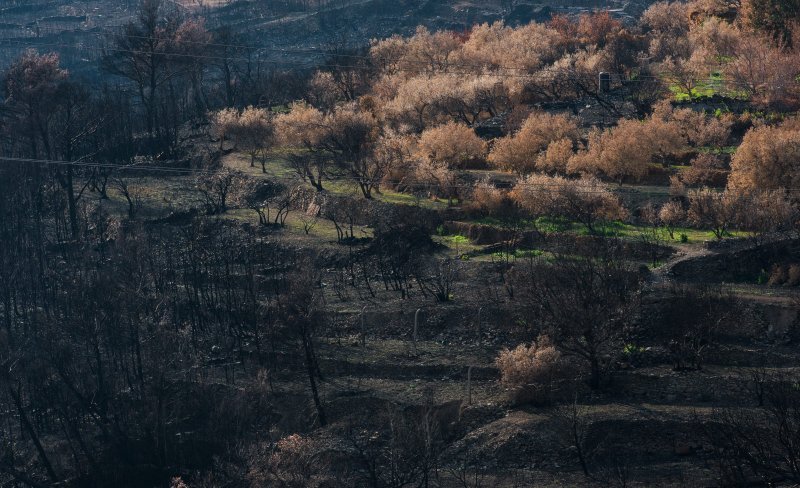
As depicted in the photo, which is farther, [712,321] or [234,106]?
[234,106]

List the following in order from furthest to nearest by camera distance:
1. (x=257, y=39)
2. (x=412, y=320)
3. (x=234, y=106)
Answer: (x=257, y=39), (x=234, y=106), (x=412, y=320)

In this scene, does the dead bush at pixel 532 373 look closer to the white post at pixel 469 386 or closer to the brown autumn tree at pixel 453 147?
the white post at pixel 469 386

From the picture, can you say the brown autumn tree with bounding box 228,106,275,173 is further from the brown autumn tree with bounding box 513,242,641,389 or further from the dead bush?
the dead bush

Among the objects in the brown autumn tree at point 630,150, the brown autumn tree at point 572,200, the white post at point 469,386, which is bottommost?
the white post at point 469,386

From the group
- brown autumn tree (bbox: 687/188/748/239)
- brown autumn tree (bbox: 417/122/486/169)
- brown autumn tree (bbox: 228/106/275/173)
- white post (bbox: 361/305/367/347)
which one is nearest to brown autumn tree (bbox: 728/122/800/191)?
brown autumn tree (bbox: 687/188/748/239)

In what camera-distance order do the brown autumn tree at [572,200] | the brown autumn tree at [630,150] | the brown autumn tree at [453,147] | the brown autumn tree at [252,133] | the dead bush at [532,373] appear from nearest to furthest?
the dead bush at [532,373]
the brown autumn tree at [572,200]
the brown autumn tree at [630,150]
the brown autumn tree at [453,147]
the brown autumn tree at [252,133]

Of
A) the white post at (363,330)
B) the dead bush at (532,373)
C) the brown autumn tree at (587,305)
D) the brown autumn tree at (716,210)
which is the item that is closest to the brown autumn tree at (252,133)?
the white post at (363,330)

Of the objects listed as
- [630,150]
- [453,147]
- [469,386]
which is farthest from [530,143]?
[469,386]

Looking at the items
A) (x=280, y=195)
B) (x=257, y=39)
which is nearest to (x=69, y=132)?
(x=280, y=195)

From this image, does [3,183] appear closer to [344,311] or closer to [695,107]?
[344,311]

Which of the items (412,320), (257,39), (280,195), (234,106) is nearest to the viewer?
(412,320)

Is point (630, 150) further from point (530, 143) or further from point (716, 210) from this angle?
point (716, 210)
